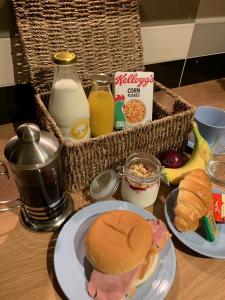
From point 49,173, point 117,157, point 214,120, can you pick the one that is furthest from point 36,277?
point 214,120

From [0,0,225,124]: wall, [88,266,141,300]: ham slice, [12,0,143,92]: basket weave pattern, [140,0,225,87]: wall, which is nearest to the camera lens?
[88,266,141,300]: ham slice

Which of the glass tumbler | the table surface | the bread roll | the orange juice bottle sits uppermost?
the orange juice bottle

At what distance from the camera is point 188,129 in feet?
2.52

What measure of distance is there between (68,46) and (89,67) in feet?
0.29

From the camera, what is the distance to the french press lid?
49 cm

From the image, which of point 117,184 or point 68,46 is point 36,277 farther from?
point 68,46

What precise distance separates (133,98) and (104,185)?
0.24 meters

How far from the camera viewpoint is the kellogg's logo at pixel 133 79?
2.38 feet

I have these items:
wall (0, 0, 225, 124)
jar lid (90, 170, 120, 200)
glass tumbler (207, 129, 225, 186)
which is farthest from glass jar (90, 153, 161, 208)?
wall (0, 0, 225, 124)

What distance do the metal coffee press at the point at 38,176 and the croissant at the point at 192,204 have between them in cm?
25

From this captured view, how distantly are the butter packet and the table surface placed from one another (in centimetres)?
25

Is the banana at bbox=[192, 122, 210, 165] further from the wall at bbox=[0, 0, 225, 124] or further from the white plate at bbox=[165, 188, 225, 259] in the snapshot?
the wall at bbox=[0, 0, 225, 124]

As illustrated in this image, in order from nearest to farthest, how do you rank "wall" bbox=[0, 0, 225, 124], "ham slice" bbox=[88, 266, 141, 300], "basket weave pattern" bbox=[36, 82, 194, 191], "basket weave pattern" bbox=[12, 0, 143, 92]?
"ham slice" bbox=[88, 266, 141, 300], "basket weave pattern" bbox=[36, 82, 194, 191], "basket weave pattern" bbox=[12, 0, 143, 92], "wall" bbox=[0, 0, 225, 124]

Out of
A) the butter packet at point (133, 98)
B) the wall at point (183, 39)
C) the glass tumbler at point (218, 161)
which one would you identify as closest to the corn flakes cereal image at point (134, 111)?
the butter packet at point (133, 98)
